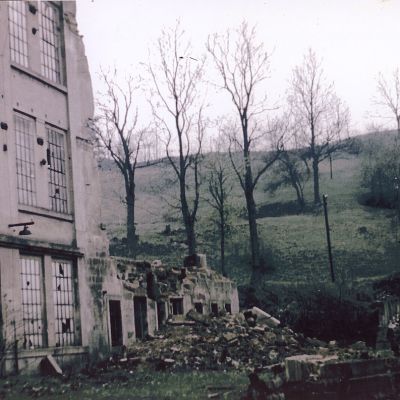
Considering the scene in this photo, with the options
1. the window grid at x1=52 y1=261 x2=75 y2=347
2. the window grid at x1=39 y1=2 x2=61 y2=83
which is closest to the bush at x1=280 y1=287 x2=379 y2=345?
the window grid at x1=52 y1=261 x2=75 y2=347

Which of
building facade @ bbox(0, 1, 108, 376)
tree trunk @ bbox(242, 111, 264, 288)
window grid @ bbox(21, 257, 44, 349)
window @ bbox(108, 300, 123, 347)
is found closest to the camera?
building facade @ bbox(0, 1, 108, 376)

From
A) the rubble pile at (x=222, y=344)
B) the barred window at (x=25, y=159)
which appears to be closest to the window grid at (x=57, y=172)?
the barred window at (x=25, y=159)

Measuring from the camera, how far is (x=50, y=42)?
62.2 feet

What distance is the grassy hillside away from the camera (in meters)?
48.5

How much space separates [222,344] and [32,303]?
734cm

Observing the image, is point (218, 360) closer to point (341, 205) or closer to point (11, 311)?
point (11, 311)

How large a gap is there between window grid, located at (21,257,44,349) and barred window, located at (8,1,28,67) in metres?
4.80

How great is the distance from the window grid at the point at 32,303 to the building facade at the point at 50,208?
0.08 feet

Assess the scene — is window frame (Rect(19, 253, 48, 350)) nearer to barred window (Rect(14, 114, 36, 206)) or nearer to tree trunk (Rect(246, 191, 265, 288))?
barred window (Rect(14, 114, 36, 206))

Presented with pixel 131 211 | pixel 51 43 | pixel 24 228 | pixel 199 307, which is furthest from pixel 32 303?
pixel 131 211

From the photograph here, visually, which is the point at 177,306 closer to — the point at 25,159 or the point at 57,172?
the point at 57,172

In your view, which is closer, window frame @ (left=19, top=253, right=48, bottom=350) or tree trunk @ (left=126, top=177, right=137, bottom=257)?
window frame @ (left=19, top=253, right=48, bottom=350)

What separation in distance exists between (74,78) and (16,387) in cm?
890

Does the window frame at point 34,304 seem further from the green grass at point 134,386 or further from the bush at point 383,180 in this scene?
the bush at point 383,180
